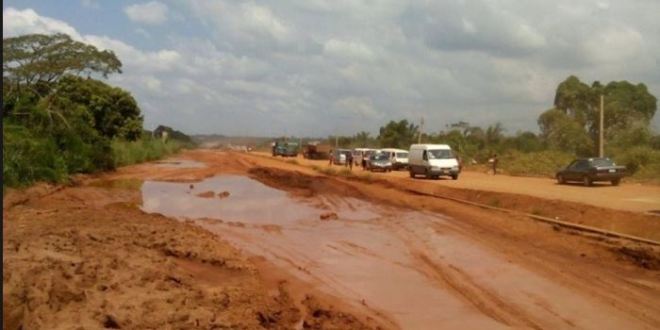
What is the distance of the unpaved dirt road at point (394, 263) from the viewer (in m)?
8.53

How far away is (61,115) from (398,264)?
21454 mm

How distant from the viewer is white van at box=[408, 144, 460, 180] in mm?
38969

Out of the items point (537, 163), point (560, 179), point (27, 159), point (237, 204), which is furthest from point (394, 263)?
point (537, 163)

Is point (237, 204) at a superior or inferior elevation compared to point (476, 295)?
inferior

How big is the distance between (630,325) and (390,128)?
77690 mm

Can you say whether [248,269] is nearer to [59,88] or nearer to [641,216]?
[641,216]

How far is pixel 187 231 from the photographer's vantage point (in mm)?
14922

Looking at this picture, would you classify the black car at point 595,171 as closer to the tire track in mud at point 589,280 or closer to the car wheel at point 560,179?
the car wheel at point 560,179

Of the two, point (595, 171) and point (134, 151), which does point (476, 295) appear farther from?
point (134, 151)

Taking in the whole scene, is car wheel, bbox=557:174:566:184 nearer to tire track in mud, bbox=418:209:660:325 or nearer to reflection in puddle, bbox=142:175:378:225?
reflection in puddle, bbox=142:175:378:225

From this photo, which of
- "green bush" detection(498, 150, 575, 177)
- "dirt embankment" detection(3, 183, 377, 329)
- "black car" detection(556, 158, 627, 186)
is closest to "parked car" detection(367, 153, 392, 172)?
"green bush" detection(498, 150, 575, 177)

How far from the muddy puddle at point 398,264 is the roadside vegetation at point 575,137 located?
975 inches

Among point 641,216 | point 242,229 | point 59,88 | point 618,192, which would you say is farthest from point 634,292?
point 59,88

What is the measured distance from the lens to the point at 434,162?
128 feet
